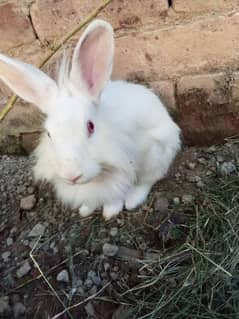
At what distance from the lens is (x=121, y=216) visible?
2.44 metres

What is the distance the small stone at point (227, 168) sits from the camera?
2.50 m

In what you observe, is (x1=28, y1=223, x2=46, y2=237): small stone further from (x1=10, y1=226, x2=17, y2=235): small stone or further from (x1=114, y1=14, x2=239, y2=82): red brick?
(x1=114, y1=14, x2=239, y2=82): red brick

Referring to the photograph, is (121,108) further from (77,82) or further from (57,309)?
(57,309)

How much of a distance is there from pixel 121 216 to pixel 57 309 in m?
0.54

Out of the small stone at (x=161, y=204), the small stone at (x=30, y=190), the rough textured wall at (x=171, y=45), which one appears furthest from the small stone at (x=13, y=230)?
the rough textured wall at (x=171, y=45)

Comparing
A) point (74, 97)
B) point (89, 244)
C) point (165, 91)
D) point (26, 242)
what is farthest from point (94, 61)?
point (26, 242)

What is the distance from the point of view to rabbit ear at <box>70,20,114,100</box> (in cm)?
188

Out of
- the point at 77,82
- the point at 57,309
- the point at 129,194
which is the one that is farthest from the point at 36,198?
the point at 77,82

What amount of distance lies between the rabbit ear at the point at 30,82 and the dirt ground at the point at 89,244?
68cm

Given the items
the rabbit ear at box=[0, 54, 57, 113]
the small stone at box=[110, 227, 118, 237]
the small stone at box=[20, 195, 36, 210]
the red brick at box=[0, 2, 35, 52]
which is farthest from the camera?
the small stone at box=[20, 195, 36, 210]

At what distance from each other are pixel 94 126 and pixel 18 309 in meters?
0.81

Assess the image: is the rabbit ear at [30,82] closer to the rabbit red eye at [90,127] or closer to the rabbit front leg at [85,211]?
the rabbit red eye at [90,127]

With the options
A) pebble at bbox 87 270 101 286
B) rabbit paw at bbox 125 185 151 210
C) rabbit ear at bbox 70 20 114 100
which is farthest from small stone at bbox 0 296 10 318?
rabbit ear at bbox 70 20 114 100

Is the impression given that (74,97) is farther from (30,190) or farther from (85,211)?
(30,190)
